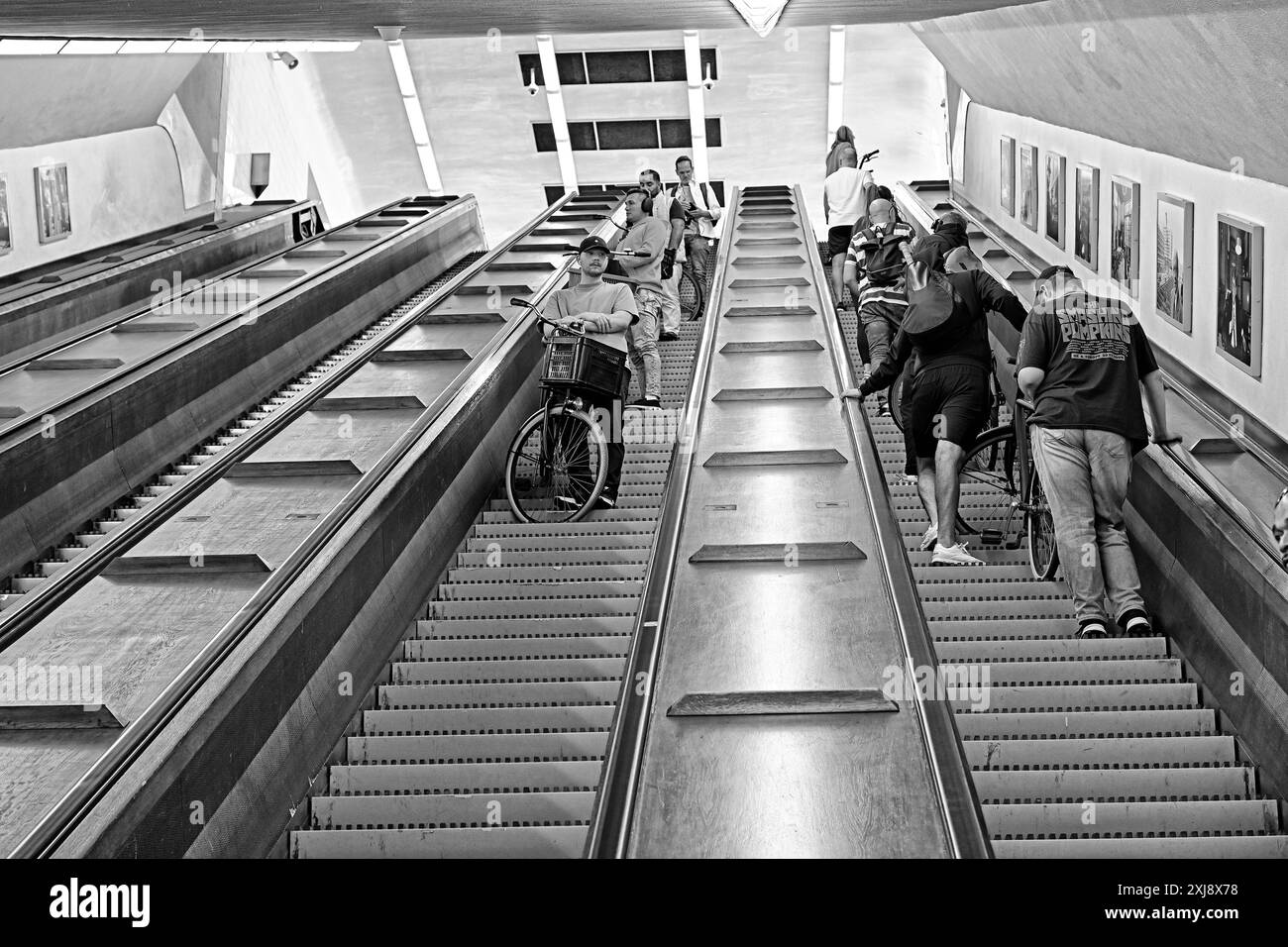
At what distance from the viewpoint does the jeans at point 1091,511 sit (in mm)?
6281

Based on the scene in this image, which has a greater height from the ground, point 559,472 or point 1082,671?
point 559,472

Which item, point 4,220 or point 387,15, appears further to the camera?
Answer: point 4,220

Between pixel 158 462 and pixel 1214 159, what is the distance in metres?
7.09

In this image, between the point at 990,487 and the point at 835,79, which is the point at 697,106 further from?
the point at 990,487

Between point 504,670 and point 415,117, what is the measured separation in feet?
69.6

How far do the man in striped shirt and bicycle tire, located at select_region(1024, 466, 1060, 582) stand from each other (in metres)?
2.40

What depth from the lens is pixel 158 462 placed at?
31.5 ft

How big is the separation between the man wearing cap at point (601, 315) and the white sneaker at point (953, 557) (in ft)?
7.15

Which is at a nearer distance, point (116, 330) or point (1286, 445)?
point (1286, 445)

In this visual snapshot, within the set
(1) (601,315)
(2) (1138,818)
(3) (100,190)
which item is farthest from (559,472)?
(3) (100,190)

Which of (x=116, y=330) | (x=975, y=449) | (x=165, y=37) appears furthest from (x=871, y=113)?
(x=975, y=449)

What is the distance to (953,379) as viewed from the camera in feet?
24.1
